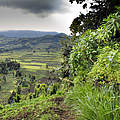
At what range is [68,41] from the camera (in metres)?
6.10

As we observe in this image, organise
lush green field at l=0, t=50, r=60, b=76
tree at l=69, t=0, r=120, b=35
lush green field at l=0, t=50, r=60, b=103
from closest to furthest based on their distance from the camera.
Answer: tree at l=69, t=0, r=120, b=35
lush green field at l=0, t=50, r=60, b=103
lush green field at l=0, t=50, r=60, b=76

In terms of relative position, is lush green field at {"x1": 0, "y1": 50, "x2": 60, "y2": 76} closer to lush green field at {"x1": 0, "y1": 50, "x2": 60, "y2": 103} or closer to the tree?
lush green field at {"x1": 0, "y1": 50, "x2": 60, "y2": 103}

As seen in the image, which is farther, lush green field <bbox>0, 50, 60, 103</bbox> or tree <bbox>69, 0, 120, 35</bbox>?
lush green field <bbox>0, 50, 60, 103</bbox>

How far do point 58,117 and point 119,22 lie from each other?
8.41 ft

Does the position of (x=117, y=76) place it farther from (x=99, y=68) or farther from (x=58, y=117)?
(x=58, y=117)

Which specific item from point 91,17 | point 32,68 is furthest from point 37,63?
point 91,17

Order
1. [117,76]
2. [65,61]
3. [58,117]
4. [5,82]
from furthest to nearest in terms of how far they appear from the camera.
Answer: [5,82]
[65,61]
[58,117]
[117,76]

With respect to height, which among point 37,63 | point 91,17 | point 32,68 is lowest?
point 32,68

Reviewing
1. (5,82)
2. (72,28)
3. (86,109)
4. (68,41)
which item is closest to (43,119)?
(86,109)

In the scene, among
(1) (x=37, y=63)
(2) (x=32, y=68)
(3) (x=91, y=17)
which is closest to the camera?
(3) (x=91, y=17)

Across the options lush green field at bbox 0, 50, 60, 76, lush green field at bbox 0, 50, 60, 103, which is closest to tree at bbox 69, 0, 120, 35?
lush green field at bbox 0, 50, 60, 103

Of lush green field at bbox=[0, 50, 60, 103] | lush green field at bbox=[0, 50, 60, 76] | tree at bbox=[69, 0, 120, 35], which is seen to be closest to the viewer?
tree at bbox=[69, 0, 120, 35]

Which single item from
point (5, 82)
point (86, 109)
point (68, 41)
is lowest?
point (5, 82)

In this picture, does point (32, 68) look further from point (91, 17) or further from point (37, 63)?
point (91, 17)
